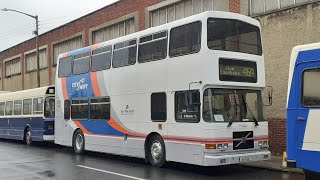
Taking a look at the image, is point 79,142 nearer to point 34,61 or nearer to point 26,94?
point 26,94

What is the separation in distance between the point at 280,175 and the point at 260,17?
21.8 ft

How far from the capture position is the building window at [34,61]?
3528cm

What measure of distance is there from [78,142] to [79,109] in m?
1.34

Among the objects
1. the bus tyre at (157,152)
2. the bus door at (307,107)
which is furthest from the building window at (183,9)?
the bus door at (307,107)

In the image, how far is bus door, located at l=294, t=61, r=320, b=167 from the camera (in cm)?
838

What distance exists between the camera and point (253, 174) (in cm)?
1170

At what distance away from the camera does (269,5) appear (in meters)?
16.0

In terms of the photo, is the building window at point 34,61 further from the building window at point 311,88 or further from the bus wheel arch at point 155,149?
the building window at point 311,88

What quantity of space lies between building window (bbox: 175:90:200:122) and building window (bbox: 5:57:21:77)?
102 ft

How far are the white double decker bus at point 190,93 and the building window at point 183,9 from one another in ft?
17.1

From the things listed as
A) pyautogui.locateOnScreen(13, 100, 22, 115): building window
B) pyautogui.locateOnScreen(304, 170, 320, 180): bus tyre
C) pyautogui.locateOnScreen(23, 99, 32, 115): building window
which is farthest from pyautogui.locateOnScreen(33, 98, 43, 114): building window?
pyautogui.locateOnScreen(304, 170, 320, 180): bus tyre

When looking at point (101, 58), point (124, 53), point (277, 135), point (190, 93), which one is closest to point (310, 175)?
point (190, 93)

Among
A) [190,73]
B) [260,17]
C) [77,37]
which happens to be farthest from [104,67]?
[77,37]

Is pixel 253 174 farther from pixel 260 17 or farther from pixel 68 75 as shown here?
pixel 68 75
